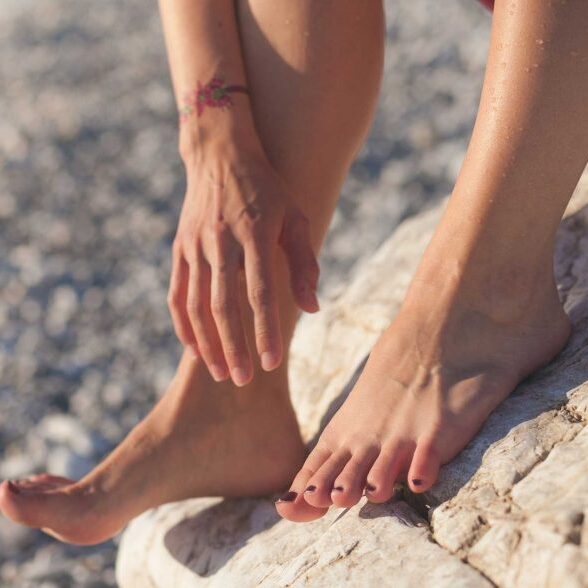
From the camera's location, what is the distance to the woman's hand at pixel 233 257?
1.31m

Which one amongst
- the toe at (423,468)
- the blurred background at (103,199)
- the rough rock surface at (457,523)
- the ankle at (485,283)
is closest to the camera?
the rough rock surface at (457,523)

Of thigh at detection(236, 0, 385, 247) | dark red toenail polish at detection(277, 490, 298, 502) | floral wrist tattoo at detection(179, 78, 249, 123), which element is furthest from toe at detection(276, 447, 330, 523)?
floral wrist tattoo at detection(179, 78, 249, 123)

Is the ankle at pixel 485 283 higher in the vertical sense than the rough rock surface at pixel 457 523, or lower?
higher

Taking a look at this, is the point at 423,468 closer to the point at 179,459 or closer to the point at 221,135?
the point at 179,459

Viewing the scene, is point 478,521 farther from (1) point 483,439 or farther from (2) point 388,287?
(2) point 388,287

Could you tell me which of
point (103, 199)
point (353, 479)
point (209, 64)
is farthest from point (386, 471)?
point (103, 199)

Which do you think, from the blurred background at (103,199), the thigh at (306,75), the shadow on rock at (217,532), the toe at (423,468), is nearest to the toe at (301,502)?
the toe at (423,468)

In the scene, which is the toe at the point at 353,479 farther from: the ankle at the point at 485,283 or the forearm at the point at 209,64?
the forearm at the point at 209,64

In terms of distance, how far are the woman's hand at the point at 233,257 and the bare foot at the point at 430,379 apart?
0.44 ft

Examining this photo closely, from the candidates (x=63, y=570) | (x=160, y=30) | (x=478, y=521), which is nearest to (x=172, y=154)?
(x=160, y=30)

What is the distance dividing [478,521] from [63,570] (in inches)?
42.1

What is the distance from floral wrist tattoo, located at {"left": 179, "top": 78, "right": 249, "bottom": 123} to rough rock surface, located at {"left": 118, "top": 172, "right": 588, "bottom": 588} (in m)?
0.53

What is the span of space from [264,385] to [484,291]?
406mm

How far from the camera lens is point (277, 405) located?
1541 mm
